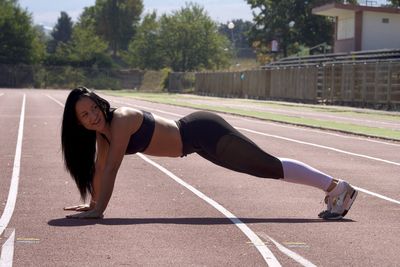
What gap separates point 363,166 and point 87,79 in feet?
320

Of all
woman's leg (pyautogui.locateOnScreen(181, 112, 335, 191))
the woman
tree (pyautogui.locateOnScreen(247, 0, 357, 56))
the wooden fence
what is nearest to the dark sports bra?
the woman

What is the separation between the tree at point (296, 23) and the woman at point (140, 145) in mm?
89824

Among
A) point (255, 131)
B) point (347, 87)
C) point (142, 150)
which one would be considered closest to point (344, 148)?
point (255, 131)

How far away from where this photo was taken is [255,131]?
84.1 feet

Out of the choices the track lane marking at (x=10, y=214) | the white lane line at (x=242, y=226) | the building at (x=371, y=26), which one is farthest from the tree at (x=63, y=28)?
the white lane line at (x=242, y=226)

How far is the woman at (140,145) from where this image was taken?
8.84 metres

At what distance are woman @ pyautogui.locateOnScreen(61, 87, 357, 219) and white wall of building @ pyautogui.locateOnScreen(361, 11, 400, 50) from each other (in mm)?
62274

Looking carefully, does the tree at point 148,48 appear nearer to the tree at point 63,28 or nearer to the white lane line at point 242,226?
the tree at point 63,28

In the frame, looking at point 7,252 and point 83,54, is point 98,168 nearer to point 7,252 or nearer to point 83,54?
point 7,252

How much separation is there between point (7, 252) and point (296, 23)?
94181 mm

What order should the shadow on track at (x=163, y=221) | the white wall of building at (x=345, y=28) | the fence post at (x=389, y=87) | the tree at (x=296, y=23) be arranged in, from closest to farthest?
the shadow on track at (x=163, y=221) < the fence post at (x=389, y=87) < the white wall of building at (x=345, y=28) < the tree at (x=296, y=23)

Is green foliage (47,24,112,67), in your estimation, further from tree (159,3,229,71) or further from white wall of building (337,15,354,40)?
white wall of building (337,15,354,40)

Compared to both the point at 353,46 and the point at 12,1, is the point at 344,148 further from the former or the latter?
the point at 12,1

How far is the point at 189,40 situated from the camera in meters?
117
